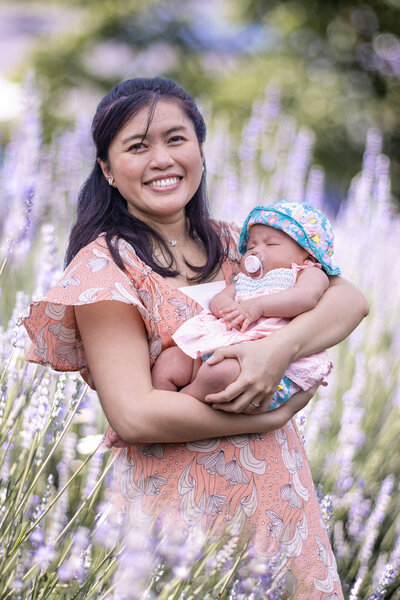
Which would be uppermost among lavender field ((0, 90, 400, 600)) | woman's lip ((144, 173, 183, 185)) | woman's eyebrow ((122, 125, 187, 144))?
woman's eyebrow ((122, 125, 187, 144))

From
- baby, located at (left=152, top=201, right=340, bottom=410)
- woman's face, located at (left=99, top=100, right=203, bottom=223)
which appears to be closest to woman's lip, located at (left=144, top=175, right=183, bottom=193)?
woman's face, located at (left=99, top=100, right=203, bottom=223)

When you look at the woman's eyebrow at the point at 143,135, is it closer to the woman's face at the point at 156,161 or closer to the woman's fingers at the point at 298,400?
the woman's face at the point at 156,161

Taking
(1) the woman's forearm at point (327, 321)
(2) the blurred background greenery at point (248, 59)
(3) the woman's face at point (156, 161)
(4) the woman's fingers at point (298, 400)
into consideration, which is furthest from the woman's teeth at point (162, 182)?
(2) the blurred background greenery at point (248, 59)

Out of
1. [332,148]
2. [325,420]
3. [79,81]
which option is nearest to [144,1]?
[79,81]

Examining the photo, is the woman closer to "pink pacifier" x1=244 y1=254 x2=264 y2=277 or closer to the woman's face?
the woman's face

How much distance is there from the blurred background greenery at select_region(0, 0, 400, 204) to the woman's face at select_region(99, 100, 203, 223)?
428 inches

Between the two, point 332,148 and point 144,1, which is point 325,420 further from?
point 144,1

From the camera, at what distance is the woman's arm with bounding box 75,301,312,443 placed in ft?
4.78

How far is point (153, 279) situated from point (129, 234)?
145 mm

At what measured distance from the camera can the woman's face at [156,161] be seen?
5.56 feet

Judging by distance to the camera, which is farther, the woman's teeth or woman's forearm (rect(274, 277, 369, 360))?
the woman's teeth

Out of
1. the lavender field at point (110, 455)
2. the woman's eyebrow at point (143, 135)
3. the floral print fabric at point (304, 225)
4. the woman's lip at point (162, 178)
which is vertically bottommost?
the lavender field at point (110, 455)

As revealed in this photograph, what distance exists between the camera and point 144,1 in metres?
13.5

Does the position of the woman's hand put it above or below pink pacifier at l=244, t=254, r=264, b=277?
below
